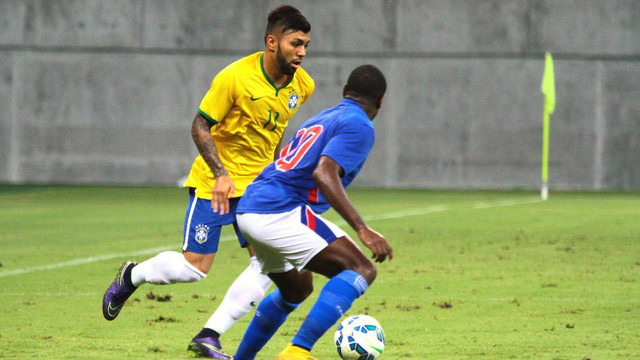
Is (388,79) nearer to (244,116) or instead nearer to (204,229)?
(244,116)

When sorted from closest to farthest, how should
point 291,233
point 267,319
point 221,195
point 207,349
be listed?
point 291,233
point 267,319
point 221,195
point 207,349

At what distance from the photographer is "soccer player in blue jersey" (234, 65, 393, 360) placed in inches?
230

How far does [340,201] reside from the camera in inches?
227

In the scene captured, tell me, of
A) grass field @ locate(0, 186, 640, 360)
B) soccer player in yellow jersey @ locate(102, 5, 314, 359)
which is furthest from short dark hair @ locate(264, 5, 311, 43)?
grass field @ locate(0, 186, 640, 360)

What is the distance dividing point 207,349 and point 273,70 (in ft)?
5.69

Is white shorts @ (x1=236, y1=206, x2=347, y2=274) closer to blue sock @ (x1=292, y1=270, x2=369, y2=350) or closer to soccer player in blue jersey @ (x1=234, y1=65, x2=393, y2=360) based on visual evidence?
soccer player in blue jersey @ (x1=234, y1=65, x2=393, y2=360)

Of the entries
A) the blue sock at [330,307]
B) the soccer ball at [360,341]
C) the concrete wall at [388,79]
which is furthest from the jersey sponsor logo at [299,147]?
the concrete wall at [388,79]

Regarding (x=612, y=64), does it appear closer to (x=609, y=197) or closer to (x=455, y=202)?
(x=609, y=197)

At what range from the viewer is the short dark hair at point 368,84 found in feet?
19.9

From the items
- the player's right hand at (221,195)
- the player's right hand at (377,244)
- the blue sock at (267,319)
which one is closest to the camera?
the player's right hand at (377,244)

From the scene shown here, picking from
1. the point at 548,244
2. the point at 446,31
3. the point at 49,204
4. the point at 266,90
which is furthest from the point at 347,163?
the point at 446,31

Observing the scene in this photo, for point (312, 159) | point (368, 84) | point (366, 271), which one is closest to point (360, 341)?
point (366, 271)

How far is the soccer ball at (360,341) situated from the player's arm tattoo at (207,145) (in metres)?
1.23

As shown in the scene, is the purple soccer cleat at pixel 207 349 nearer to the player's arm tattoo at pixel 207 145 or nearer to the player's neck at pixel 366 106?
the player's arm tattoo at pixel 207 145
